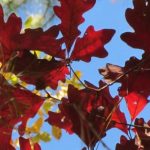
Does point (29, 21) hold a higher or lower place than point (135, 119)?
higher

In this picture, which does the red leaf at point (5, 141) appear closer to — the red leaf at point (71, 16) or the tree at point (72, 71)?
the tree at point (72, 71)

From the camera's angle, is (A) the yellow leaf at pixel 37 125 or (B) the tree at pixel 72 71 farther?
(A) the yellow leaf at pixel 37 125

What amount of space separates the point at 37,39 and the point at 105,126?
0.19 metres

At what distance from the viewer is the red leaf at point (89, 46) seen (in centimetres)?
74

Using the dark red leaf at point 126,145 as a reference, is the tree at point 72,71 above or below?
above

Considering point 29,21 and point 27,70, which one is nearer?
point 27,70

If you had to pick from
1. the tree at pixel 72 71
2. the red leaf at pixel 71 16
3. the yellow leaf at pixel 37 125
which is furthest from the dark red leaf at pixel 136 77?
the yellow leaf at pixel 37 125

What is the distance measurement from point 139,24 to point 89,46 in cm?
10

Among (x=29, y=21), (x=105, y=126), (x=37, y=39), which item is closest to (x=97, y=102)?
(x=105, y=126)

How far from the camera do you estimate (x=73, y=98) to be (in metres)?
0.72

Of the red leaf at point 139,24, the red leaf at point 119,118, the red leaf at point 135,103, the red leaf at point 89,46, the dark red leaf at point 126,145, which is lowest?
the dark red leaf at point 126,145

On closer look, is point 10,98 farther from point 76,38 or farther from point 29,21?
point 29,21

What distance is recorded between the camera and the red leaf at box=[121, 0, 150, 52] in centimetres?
70

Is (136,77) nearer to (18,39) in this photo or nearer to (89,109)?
(89,109)
